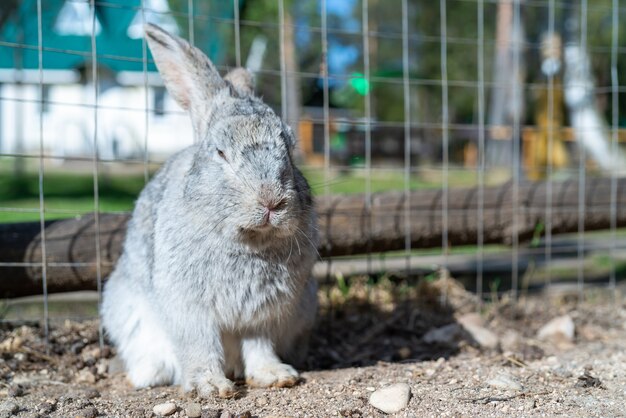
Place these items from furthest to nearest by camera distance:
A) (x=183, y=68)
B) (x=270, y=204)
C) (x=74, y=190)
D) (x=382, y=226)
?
(x=74, y=190), (x=382, y=226), (x=183, y=68), (x=270, y=204)

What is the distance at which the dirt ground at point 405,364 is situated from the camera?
3.06 meters

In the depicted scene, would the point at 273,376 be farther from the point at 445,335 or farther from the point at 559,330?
the point at 559,330

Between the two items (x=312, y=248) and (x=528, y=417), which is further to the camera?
(x=312, y=248)

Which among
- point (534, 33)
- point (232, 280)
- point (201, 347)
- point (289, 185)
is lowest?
point (201, 347)

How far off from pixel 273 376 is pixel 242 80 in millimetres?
1656

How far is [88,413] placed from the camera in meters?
3.02

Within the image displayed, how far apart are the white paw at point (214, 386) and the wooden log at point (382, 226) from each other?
1.32m

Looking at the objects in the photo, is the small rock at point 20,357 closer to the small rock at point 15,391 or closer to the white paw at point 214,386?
the small rock at point 15,391

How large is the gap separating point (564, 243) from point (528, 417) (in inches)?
235

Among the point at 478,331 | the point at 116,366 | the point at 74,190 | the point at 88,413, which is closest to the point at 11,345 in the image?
the point at 116,366

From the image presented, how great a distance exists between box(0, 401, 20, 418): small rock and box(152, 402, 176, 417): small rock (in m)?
0.64

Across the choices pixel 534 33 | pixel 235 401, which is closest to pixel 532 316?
pixel 235 401

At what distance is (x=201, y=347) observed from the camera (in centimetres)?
338

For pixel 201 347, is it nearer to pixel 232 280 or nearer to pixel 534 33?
pixel 232 280
